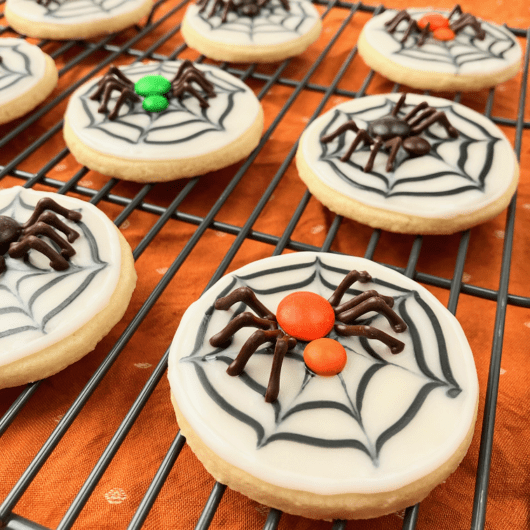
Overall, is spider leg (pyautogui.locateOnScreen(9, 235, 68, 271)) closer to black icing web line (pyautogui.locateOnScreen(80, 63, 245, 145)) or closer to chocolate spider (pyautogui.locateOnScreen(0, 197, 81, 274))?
chocolate spider (pyautogui.locateOnScreen(0, 197, 81, 274))

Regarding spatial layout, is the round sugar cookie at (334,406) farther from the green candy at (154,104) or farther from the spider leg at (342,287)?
the green candy at (154,104)

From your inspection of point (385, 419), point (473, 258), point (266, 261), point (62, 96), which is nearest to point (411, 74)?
point (473, 258)

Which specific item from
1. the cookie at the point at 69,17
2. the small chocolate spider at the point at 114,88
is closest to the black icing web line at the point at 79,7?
the cookie at the point at 69,17

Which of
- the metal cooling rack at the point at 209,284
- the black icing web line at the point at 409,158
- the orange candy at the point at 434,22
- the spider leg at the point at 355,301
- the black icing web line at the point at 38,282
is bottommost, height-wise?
the metal cooling rack at the point at 209,284

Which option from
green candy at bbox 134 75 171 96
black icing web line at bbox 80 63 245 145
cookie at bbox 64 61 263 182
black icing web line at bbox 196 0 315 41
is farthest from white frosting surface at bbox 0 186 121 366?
black icing web line at bbox 196 0 315 41

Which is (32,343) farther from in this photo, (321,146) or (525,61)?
(525,61)

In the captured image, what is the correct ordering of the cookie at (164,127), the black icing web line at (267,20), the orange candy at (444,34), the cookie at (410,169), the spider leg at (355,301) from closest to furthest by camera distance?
the spider leg at (355,301)
the cookie at (410,169)
the cookie at (164,127)
the orange candy at (444,34)
the black icing web line at (267,20)

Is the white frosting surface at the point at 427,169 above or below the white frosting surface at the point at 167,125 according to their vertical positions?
below
